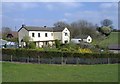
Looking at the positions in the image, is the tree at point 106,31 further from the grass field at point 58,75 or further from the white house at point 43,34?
the grass field at point 58,75

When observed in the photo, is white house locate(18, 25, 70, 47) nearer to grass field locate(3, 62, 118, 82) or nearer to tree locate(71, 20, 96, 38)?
tree locate(71, 20, 96, 38)

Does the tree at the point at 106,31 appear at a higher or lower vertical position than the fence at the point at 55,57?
higher

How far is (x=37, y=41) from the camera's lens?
52125mm

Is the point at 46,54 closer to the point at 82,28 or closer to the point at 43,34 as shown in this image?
the point at 43,34

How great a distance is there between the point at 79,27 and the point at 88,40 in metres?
10.3

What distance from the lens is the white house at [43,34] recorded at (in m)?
50.7

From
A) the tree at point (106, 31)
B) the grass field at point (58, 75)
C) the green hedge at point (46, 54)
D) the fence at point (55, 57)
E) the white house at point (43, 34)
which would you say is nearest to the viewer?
the grass field at point (58, 75)

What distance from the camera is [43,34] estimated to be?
2101 inches

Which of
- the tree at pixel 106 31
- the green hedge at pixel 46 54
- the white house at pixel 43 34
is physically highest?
the tree at pixel 106 31

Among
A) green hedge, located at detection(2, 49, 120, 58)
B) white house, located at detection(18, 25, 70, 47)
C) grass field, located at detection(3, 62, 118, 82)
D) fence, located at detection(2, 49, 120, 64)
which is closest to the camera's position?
grass field, located at detection(3, 62, 118, 82)

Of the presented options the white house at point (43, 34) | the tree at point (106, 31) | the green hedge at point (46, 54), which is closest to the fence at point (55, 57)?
the green hedge at point (46, 54)

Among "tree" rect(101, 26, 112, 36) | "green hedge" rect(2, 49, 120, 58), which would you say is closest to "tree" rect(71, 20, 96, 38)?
"tree" rect(101, 26, 112, 36)

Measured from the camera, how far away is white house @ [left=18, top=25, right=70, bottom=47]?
50688 mm

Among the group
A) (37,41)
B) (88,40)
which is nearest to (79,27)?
(88,40)
